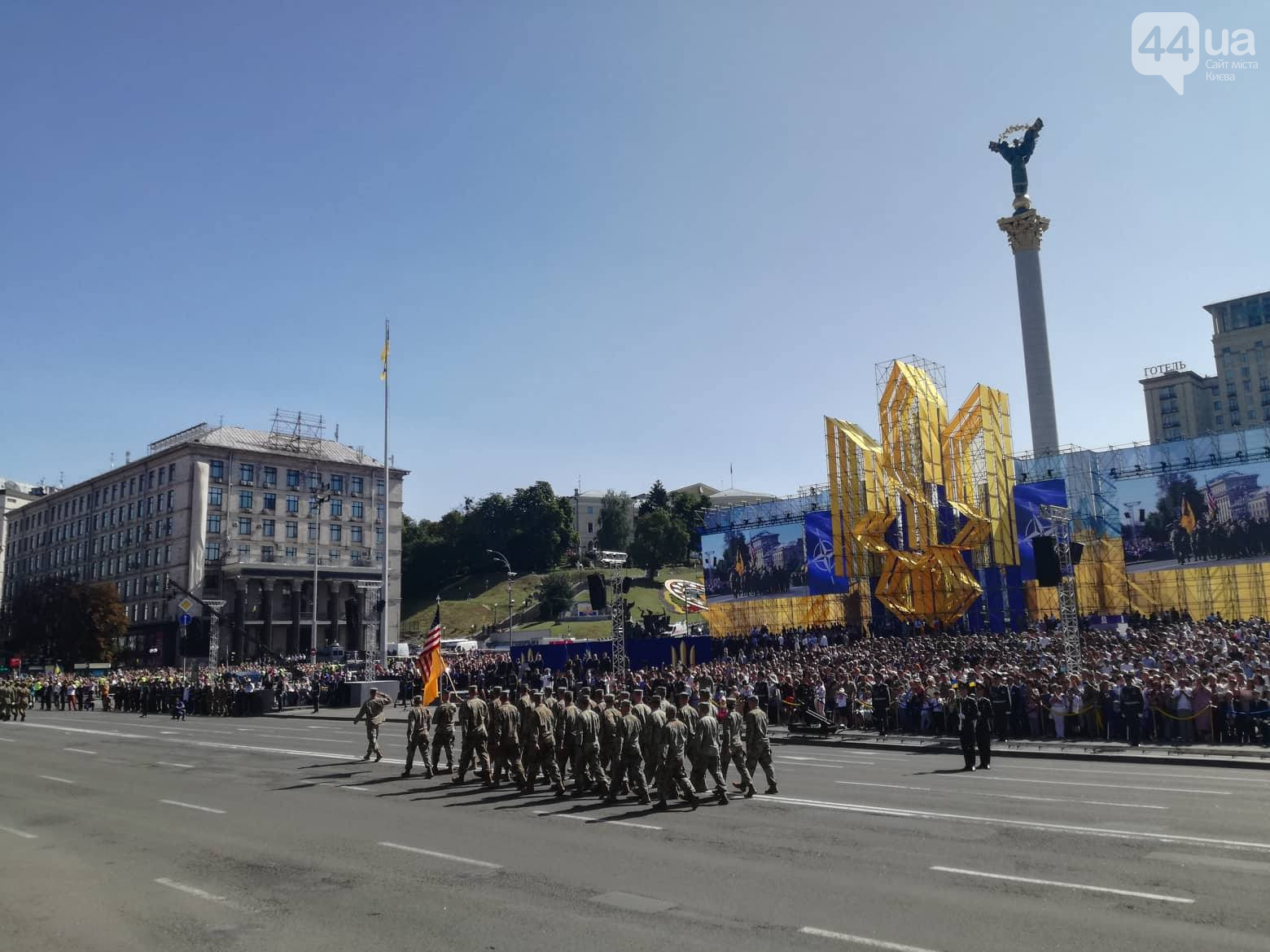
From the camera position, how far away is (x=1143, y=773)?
17719mm

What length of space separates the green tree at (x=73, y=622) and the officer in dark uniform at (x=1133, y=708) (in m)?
75.9

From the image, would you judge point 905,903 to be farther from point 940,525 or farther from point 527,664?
point 940,525

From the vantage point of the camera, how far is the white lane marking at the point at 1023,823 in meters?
11.0

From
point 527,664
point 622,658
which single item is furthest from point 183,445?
point 622,658

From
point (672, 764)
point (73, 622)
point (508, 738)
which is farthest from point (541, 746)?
point (73, 622)

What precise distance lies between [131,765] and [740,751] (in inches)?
587

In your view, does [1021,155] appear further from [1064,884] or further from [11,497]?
[11,497]

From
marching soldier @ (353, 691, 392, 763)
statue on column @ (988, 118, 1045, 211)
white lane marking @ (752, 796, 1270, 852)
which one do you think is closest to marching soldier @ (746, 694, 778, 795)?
white lane marking @ (752, 796, 1270, 852)

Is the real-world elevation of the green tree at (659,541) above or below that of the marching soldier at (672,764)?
above

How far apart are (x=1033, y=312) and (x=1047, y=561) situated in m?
42.1

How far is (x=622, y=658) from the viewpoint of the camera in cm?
3628

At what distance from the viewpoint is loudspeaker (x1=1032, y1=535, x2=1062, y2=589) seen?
25605 mm

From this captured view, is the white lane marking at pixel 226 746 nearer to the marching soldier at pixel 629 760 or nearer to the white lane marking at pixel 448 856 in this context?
the marching soldier at pixel 629 760

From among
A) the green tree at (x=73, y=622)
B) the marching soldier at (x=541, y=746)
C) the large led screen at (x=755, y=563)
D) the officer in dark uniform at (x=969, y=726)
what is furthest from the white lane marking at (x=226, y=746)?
the green tree at (x=73, y=622)
